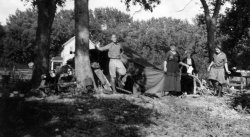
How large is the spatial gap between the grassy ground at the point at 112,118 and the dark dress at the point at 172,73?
1708mm

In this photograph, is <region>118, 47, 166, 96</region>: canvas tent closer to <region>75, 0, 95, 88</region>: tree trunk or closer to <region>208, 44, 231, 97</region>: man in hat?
<region>208, 44, 231, 97</region>: man in hat

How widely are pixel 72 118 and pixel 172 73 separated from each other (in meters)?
5.52

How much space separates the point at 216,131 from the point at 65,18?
258 ft

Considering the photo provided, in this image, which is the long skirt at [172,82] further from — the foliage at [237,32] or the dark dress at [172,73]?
the foliage at [237,32]

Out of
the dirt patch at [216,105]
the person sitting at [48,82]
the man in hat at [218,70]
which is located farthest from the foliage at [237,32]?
the person sitting at [48,82]

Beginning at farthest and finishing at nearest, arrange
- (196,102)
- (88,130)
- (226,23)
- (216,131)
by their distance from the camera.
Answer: (226,23)
(196,102)
(216,131)
(88,130)

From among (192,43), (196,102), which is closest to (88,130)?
(196,102)

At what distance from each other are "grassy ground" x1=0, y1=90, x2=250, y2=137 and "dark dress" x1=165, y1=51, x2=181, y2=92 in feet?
5.60

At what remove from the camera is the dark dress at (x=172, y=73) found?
11.3 metres

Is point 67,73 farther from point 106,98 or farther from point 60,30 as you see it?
point 60,30

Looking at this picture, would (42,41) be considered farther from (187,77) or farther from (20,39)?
(20,39)

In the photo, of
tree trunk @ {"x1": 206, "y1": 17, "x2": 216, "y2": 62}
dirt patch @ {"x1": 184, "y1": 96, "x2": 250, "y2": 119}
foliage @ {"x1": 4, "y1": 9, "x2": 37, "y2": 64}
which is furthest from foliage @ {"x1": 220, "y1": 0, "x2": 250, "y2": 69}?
foliage @ {"x1": 4, "y1": 9, "x2": 37, "y2": 64}

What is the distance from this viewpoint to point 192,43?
6481 centimetres

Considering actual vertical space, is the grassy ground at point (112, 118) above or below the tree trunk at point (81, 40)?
below
